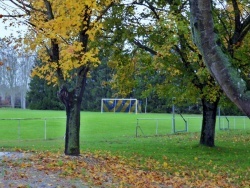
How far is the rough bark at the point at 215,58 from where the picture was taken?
17.4ft

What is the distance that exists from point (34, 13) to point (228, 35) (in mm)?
8024

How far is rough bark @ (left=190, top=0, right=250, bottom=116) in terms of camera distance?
530 centimetres

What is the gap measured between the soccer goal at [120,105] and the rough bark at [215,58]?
6366 centimetres

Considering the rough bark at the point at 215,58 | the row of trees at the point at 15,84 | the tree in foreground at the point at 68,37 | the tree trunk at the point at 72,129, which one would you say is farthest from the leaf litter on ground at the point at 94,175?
the row of trees at the point at 15,84

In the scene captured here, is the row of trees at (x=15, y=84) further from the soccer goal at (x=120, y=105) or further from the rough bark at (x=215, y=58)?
the rough bark at (x=215, y=58)

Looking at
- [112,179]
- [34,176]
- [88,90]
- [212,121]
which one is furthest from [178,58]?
[88,90]

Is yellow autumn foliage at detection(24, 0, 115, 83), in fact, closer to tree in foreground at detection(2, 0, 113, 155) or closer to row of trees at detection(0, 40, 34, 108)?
tree in foreground at detection(2, 0, 113, 155)

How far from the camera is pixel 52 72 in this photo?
46.4 ft

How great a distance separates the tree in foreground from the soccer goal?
57606 mm

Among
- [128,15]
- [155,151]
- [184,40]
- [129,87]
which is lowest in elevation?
[155,151]

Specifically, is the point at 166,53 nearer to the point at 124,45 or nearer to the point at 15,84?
the point at 124,45

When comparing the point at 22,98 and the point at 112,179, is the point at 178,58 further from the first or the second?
the point at 22,98

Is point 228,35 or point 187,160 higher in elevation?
point 228,35

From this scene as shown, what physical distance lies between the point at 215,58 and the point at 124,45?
10.5 meters
